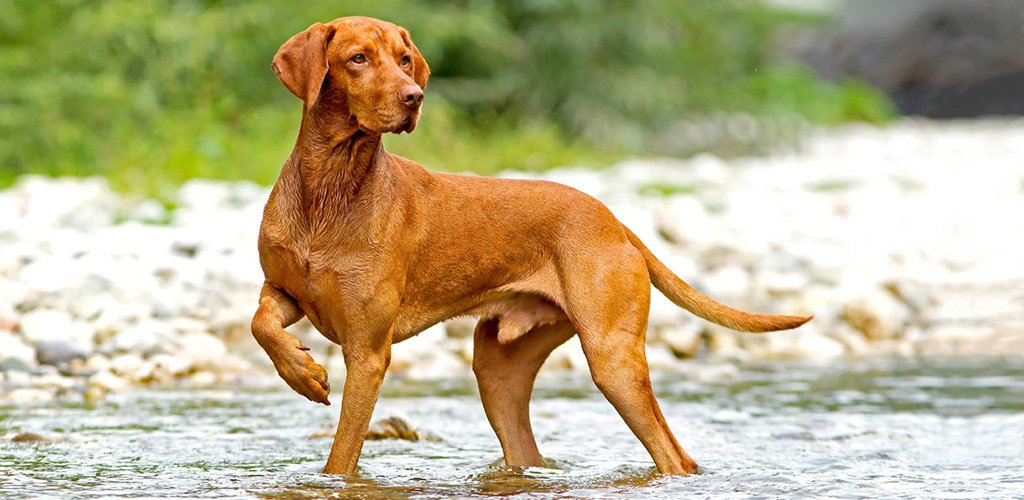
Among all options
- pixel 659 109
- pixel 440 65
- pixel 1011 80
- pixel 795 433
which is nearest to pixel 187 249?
pixel 795 433

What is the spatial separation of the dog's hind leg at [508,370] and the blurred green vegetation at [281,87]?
667 centimetres

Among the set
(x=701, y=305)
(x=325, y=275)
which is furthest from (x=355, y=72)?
(x=701, y=305)

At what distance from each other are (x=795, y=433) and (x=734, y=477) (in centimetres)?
129

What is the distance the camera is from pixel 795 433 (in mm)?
6523

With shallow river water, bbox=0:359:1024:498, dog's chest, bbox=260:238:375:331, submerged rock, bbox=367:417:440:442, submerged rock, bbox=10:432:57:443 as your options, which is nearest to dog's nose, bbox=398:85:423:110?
dog's chest, bbox=260:238:375:331

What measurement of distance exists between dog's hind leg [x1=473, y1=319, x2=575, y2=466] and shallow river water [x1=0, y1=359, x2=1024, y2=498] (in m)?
0.16

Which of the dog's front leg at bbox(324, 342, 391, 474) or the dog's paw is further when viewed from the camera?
the dog's front leg at bbox(324, 342, 391, 474)

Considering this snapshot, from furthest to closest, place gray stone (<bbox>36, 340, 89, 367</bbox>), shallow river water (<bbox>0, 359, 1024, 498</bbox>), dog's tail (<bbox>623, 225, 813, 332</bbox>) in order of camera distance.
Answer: gray stone (<bbox>36, 340, 89, 367</bbox>) → dog's tail (<bbox>623, 225, 813, 332</bbox>) → shallow river water (<bbox>0, 359, 1024, 498</bbox>)

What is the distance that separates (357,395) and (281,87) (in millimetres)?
11903

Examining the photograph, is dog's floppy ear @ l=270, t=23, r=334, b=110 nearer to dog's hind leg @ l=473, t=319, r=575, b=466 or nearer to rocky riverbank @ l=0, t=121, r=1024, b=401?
dog's hind leg @ l=473, t=319, r=575, b=466

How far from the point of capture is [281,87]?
16234mm

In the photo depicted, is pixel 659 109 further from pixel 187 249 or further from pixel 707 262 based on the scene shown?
pixel 187 249

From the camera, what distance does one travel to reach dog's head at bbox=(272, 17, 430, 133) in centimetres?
455

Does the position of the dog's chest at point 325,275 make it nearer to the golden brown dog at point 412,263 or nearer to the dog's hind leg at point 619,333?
the golden brown dog at point 412,263
